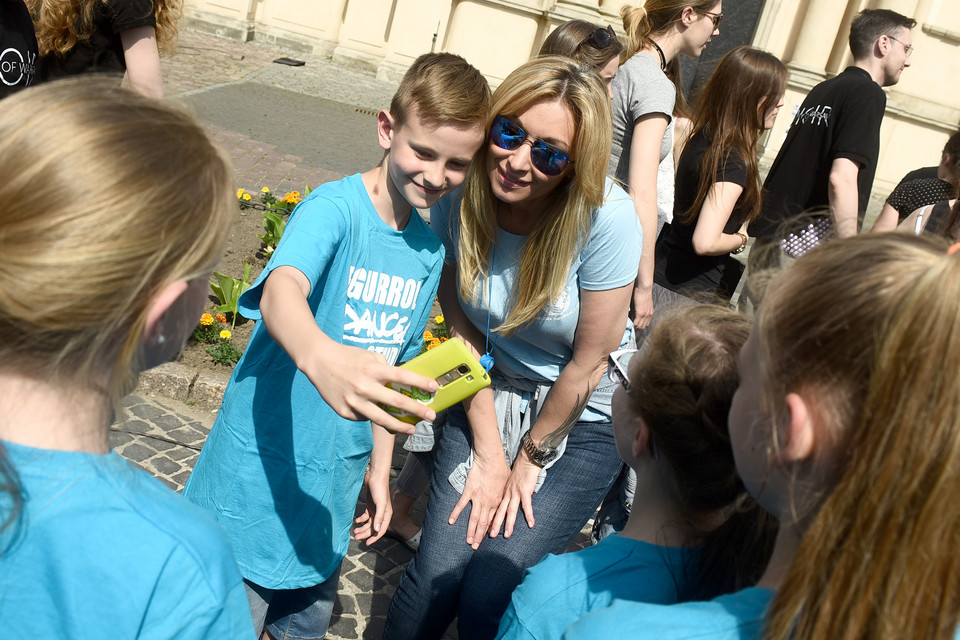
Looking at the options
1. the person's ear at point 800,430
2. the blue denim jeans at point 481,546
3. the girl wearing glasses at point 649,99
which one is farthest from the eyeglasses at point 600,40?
the person's ear at point 800,430

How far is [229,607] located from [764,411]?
0.79 metres

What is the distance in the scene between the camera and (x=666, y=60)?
4082mm

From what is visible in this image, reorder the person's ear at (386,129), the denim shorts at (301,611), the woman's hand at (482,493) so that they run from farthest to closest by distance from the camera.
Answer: the woman's hand at (482,493)
the denim shorts at (301,611)
the person's ear at (386,129)

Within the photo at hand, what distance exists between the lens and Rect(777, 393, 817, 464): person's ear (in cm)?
112

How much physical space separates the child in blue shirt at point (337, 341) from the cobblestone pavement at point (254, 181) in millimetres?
701

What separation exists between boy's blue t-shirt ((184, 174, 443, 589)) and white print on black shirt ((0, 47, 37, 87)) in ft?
5.22

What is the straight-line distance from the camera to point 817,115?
4508 millimetres

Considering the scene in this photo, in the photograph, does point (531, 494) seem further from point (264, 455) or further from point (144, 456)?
point (144, 456)

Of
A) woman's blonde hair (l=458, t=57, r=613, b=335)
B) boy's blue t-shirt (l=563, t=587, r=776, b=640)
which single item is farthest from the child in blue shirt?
boy's blue t-shirt (l=563, t=587, r=776, b=640)

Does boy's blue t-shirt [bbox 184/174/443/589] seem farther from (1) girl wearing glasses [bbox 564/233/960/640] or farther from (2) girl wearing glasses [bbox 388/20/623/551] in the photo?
(2) girl wearing glasses [bbox 388/20/623/551]

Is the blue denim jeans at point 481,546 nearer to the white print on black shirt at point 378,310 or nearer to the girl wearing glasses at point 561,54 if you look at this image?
the white print on black shirt at point 378,310

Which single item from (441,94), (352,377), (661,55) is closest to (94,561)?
(352,377)

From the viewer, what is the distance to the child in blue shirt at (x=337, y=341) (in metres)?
2.20

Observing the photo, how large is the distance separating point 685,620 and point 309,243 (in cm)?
121
